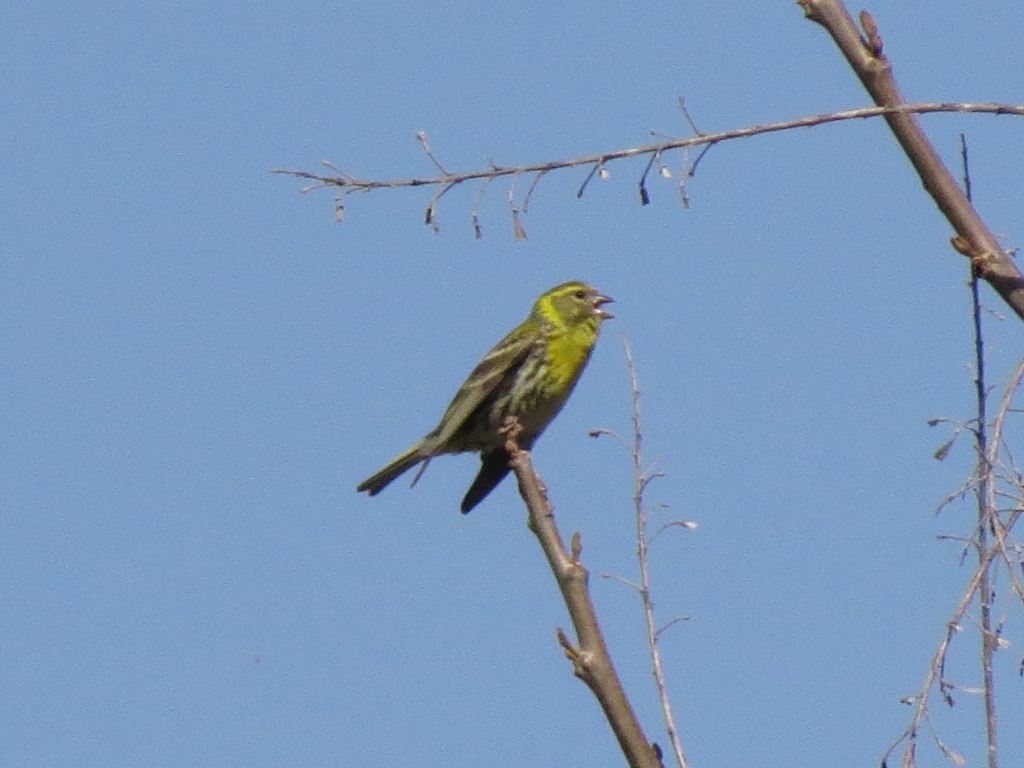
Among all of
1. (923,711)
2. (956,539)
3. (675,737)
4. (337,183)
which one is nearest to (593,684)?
(675,737)

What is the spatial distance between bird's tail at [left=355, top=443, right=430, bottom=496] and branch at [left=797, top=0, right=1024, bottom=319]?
18.1 ft

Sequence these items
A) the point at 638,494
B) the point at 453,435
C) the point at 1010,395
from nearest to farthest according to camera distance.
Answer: the point at 1010,395 → the point at 638,494 → the point at 453,435

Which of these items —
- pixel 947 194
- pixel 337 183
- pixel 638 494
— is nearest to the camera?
pixel 947 194

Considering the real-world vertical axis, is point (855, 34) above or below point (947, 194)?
above

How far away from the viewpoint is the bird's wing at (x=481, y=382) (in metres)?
7.31

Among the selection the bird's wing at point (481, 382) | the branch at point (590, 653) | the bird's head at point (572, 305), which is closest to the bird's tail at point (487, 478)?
the bird's wing at point (481, 382)

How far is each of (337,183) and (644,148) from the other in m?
0.67

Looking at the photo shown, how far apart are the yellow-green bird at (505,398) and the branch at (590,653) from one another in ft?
15.8

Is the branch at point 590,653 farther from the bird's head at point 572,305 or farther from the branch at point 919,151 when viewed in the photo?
the bird's head at point 572,305

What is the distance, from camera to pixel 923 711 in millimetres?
2143

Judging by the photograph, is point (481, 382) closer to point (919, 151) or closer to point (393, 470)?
point (393, 470)

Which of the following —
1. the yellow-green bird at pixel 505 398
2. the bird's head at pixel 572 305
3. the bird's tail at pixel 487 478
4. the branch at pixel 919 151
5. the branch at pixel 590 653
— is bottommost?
the branch at pixel 590 653

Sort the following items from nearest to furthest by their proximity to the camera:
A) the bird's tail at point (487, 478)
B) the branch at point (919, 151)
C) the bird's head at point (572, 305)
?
the branch at point (919, 151) → the bird's tail at point (487, 478) → the bird's head at point (572, 305)

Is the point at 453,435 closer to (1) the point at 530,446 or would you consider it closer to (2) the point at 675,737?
(1) the point at 530,446
